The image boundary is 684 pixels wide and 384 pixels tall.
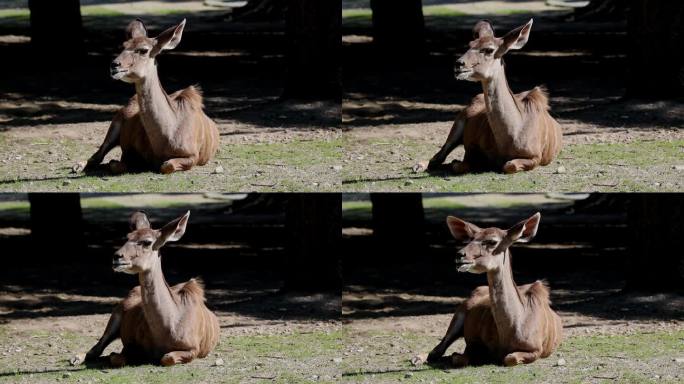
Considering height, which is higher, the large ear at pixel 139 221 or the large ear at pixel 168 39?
the large ear at pixel 168 39

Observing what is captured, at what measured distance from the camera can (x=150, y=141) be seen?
Result: 52.7ft

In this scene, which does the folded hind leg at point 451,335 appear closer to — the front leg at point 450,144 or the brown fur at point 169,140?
the front leg at point 450,144

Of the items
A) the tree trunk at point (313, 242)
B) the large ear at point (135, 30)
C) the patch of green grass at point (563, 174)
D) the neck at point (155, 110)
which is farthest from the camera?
the tree trunk at point (313, 242)

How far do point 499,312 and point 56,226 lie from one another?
7.82 meters

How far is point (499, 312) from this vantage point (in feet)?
48.9

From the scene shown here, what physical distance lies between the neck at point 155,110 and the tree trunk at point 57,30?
21.0ft

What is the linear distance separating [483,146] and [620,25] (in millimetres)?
8036

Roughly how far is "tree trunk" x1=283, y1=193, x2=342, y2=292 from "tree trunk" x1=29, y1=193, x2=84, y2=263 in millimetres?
4072

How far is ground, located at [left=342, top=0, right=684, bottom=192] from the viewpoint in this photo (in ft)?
54.9

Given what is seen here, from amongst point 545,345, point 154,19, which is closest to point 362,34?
point 154,19

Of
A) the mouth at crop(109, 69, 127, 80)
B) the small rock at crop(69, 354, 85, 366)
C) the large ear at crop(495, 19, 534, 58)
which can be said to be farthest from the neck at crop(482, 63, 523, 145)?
the small rock at crop(69, 354, 85, 366)

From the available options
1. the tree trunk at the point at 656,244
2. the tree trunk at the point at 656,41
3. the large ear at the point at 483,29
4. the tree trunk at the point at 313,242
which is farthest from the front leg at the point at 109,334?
the tree trunk at the point at 656,41

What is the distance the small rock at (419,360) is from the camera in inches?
623

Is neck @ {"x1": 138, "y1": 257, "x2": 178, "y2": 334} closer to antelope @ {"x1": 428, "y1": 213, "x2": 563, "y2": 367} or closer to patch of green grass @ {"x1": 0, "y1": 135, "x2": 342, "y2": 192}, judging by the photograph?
patch of green grass @ {"x1": 0, "y1": 135, "x2": 342, "y2": 192}
